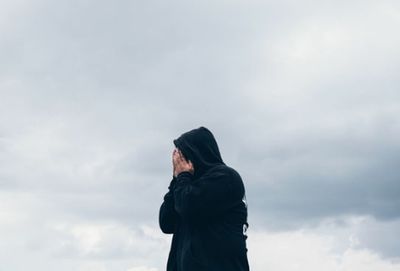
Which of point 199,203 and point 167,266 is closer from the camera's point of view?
point 199,203

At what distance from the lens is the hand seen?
8.29 metres

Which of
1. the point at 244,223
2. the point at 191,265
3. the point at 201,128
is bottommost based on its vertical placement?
the point at 191,265

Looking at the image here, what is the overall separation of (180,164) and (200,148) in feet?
1.05

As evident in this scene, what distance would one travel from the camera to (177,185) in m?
8.18

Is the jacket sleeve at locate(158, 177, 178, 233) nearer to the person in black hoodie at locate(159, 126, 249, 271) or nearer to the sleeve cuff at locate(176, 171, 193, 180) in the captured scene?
the person in black hoodie at locate(159, 126, 249, 271)

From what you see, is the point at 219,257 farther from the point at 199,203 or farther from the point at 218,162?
the point at 218,162

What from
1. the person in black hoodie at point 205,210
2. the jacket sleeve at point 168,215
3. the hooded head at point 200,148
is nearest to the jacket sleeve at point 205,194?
the person in black hoodie at point 205,210

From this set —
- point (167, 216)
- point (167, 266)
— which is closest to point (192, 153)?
point (167, 216)

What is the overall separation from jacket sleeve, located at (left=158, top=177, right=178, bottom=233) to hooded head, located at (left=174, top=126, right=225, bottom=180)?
0.54m

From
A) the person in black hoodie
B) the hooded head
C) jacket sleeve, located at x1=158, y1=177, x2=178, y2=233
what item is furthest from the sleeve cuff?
jacket sleeve, located at x1=158, y1=177, x2=178, y2=233

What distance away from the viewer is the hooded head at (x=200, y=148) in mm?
8289

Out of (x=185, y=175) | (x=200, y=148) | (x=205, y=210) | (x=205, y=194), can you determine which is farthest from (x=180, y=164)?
(x=205, y=210)

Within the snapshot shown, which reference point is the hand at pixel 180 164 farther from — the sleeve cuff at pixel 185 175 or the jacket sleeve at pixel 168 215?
the jacket sleeve at pixel 168 215

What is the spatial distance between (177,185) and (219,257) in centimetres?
101
